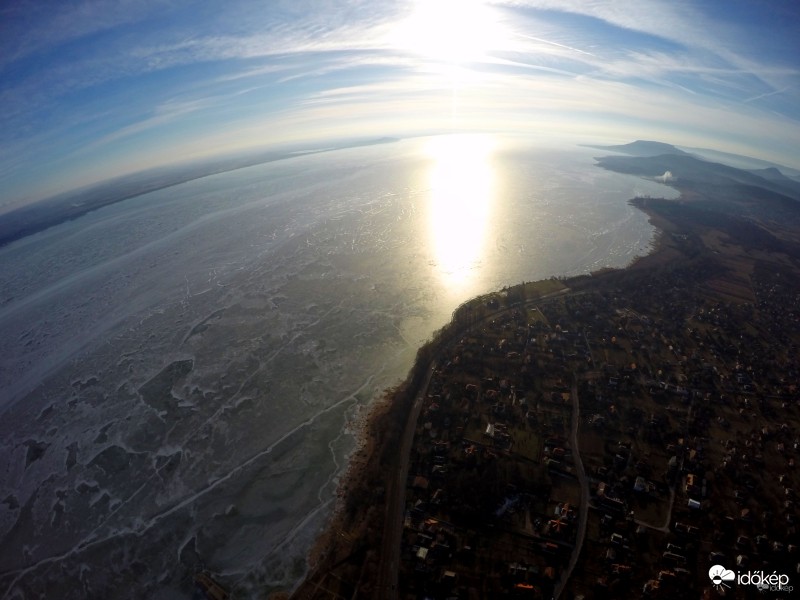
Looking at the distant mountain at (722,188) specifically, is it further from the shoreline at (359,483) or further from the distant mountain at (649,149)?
the shoreline at (359,483)

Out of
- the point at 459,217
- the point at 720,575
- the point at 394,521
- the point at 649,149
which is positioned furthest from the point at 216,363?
the point at 649,149

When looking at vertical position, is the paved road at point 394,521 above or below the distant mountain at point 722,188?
above

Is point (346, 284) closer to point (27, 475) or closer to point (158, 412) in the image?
point (158, 412)

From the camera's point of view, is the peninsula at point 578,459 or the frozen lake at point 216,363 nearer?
the peninsula at point 578,459

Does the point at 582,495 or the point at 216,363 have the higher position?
the point at 216,363

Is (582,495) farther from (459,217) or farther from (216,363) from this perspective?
(459,217)

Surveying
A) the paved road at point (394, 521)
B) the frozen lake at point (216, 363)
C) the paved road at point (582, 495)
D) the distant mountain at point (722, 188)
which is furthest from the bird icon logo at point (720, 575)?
the distant mountain at point (722, 188)
